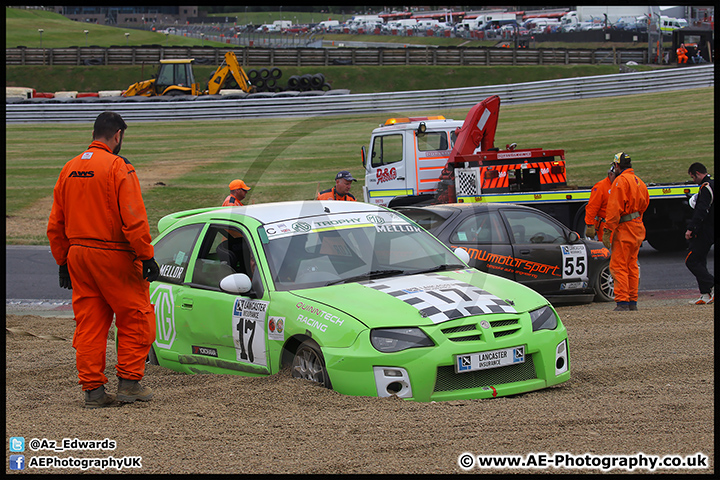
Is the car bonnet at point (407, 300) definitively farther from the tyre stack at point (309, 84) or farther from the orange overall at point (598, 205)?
Answer: the tyre stack at point (309, 84)

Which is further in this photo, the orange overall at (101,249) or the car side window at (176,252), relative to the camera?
the car side window at (176,252)

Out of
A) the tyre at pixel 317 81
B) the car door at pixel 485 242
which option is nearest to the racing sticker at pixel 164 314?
the car door at pixel 485 242

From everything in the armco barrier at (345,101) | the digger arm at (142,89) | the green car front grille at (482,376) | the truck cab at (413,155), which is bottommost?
the green car front grille at (482,376)

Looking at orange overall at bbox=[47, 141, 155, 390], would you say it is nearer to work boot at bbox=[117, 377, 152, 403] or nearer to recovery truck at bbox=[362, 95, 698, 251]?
work boot at bbox=[117, 377, 152, 403]

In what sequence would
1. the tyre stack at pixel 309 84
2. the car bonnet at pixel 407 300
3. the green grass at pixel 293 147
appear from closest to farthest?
the car bonnet at pixel 407 300 → the green grass at pixel 293 147 → the tyre stack at pixel 309 84

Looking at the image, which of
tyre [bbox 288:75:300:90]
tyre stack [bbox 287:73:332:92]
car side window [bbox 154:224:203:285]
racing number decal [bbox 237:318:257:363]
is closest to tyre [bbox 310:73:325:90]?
tyre stack [bbox 287:73:332:92]

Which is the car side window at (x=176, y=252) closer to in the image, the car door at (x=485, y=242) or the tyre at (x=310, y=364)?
the tyre at (x=310, y=364)

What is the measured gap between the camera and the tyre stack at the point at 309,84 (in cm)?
3944

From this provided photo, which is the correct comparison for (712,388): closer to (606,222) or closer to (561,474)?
(561,474)

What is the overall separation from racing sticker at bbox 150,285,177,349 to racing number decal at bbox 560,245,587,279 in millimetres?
5673

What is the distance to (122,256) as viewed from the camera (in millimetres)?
5121

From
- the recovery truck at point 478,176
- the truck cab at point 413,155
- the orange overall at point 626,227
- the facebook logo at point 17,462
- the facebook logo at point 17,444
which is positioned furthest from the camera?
the truck cab at point 413,155

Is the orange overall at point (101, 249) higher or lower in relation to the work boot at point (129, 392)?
higher

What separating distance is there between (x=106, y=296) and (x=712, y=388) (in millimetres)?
4223
